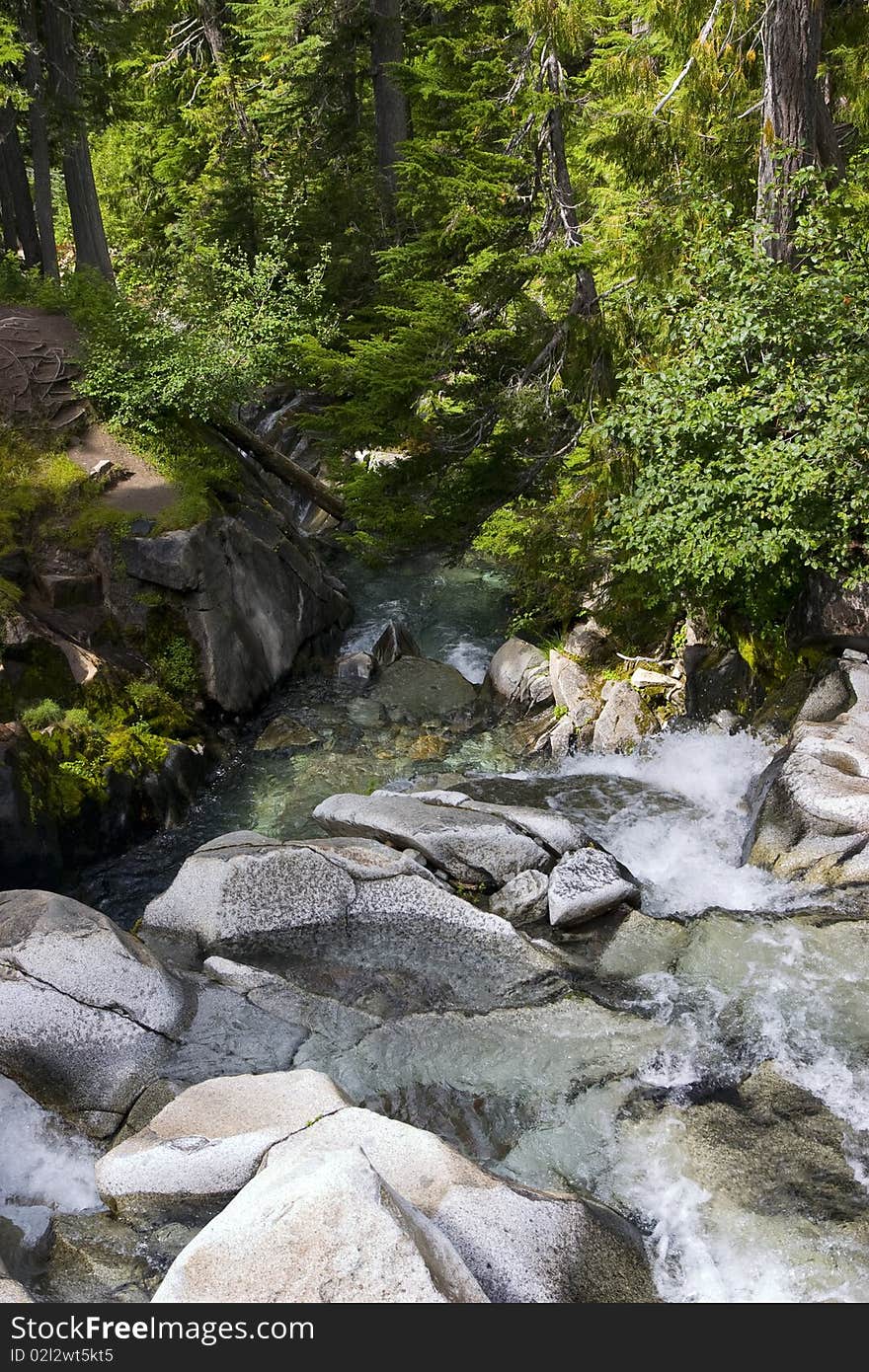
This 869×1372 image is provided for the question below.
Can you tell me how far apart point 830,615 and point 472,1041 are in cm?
646

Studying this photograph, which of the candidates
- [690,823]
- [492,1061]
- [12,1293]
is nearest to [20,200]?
[690,823]

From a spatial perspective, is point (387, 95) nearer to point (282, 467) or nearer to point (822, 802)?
point (282, 467)

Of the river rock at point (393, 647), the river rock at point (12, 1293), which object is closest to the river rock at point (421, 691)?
the river rock at point (393, 647)

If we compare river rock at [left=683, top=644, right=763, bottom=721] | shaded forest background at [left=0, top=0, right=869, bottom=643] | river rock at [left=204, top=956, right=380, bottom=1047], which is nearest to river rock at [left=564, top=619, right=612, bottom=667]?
shaded forest background at [left=0, top=0, right=869, bottom=643]

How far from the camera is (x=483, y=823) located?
33.1 feet

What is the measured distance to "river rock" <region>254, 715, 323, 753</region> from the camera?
532 inches

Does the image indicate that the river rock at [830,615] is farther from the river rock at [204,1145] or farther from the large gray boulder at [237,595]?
the river rock at [204,1145]

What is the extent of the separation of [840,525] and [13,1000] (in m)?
8.44

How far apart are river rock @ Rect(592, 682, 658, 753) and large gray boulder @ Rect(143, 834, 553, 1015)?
400cm

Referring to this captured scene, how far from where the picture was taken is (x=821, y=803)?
9516 millimetres

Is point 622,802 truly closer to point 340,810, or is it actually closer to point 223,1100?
point 340,810

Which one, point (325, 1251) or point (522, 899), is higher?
point (325, 1251)

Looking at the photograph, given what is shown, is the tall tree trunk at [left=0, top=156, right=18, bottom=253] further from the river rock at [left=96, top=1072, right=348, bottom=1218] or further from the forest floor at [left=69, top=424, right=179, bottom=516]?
the river rock at [left=96, top=1072, right=348, bottom=1218]
